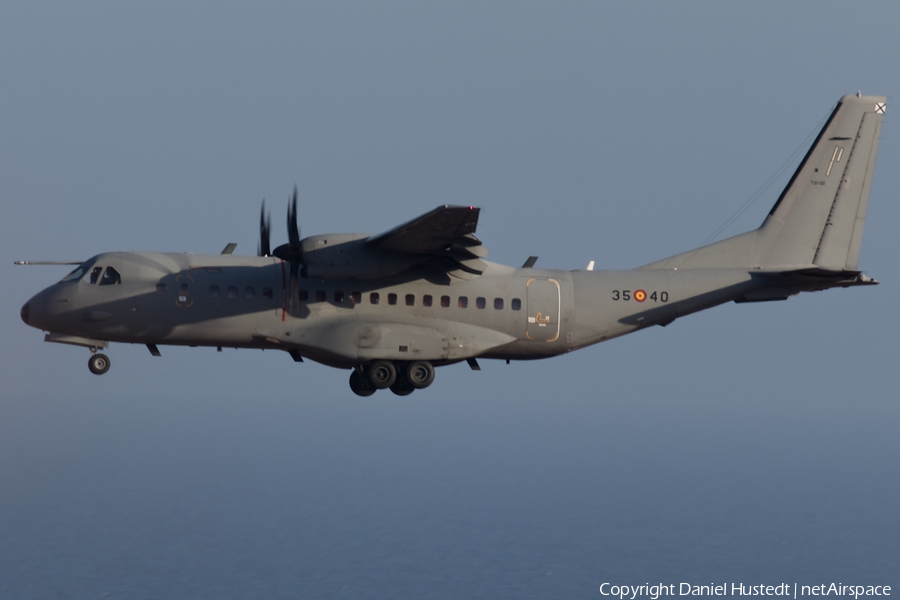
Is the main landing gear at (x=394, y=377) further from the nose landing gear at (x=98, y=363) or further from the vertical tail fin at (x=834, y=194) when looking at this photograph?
the vertical tail fin at (x=834, y=194)

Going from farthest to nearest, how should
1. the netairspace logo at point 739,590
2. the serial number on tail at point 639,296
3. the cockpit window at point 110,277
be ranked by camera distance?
the netairspace logo at point 739,590 → the serial number on tail at point 639,296 → the cockpit window at point 110,277

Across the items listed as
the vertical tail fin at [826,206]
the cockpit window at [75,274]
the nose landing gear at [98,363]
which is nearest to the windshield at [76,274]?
the cockpit window at [75,274]

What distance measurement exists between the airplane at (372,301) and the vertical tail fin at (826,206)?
4.54 ft

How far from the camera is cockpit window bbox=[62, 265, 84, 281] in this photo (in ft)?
68.0

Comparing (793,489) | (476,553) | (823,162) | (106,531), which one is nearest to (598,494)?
(793,489)

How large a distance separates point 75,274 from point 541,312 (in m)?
10.9

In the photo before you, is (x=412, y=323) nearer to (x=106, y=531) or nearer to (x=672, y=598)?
(x=672, y=598)

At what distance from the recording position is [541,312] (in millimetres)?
21359

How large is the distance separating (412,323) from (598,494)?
177512mm

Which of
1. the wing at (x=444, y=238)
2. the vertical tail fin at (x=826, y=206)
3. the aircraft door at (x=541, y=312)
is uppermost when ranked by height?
the vertical tail fin at (x=826, y=206)

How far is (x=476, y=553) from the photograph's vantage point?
133625 mm

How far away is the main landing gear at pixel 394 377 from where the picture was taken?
20.6 metres

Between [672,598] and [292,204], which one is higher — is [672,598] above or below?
below

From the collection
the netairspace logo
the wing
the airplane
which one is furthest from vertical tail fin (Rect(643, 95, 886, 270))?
the netairspace logo
